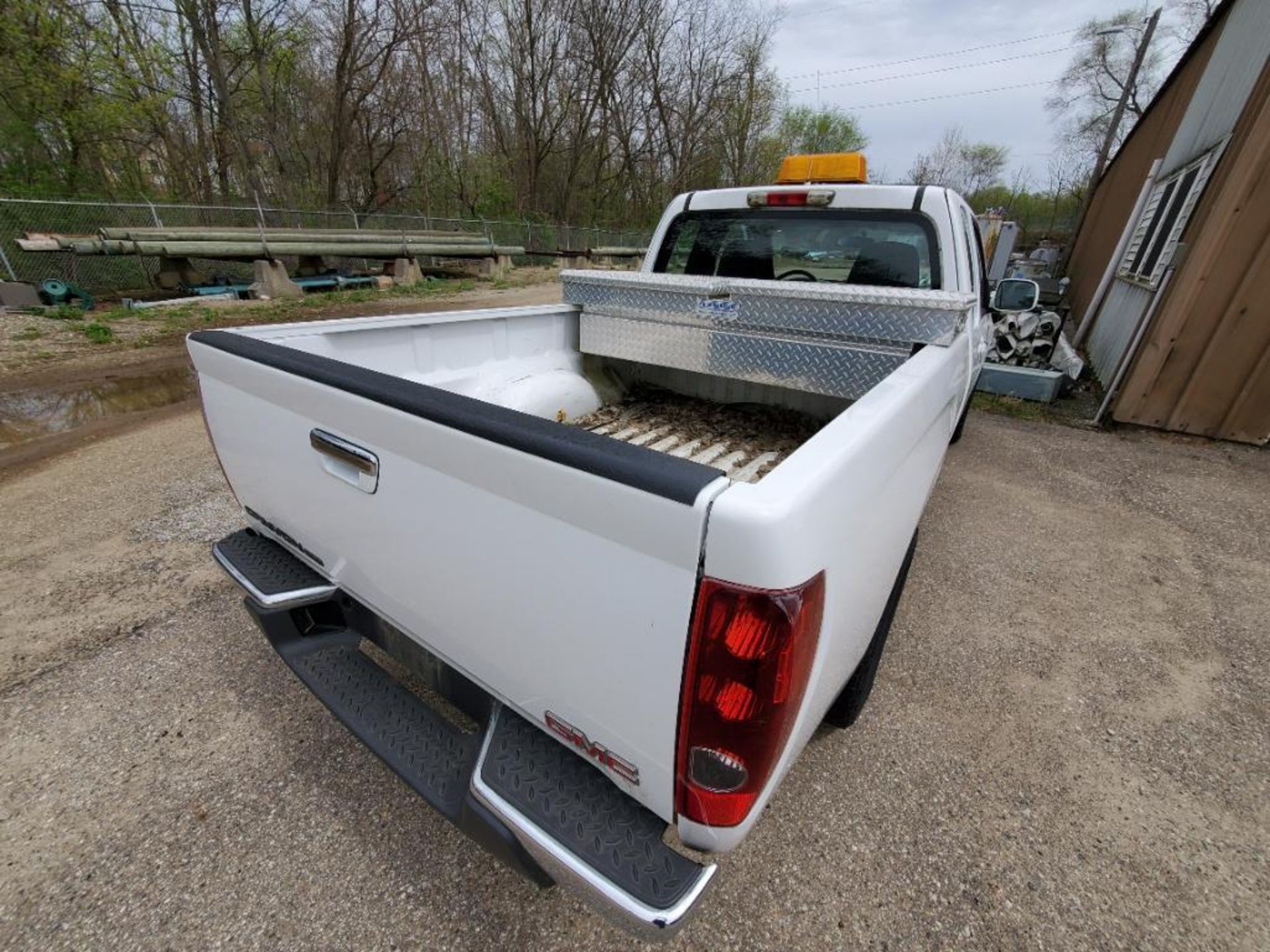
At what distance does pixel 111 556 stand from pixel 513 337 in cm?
268

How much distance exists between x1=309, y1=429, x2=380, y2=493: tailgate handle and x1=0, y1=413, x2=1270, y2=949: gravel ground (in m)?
1.22

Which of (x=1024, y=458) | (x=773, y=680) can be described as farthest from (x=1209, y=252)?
(x=773, y=680)

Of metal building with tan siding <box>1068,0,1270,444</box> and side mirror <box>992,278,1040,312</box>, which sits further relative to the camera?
metal building with tan siding <box>1068,0,1270,444</box>

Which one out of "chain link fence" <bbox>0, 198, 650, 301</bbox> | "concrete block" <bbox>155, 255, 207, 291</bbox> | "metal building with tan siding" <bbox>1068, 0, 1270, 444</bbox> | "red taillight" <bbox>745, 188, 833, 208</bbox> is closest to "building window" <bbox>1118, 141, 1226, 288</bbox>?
"metal building with tan siding" <bbox>1068, 0, 1270, 444</bbox>

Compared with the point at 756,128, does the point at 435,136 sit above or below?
below

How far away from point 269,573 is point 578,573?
144cm

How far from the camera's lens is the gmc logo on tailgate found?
114 centimetres

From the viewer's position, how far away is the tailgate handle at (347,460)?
141cm

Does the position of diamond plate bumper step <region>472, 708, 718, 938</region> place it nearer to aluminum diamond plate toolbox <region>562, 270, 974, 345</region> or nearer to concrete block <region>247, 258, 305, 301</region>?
aluminum diamond plate toolbox <region>562, 270, 974, 345</region>

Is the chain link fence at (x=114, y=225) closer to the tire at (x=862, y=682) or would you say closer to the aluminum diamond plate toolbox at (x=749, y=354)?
the aluminum diamond plate toolbox at (x=749, y=354)

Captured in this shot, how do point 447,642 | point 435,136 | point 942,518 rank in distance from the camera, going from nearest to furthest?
point 447,642 < point 942,518 < point 435,136

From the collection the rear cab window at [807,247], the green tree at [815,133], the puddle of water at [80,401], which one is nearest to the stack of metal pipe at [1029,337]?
the rear cab window at [807,247]

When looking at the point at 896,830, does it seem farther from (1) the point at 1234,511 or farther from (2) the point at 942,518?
(1) the point at 1234,511

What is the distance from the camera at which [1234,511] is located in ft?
13.4
